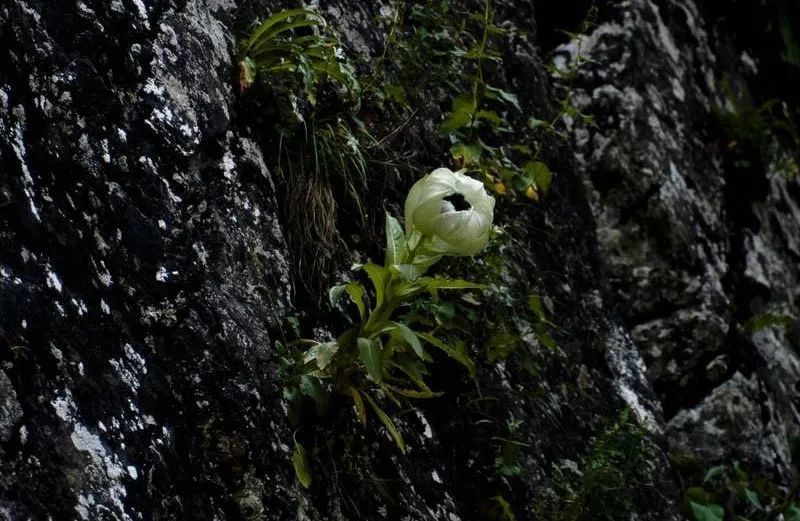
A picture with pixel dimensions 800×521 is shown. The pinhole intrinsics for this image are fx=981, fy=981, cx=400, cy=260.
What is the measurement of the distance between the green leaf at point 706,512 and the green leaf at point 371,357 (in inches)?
62.9

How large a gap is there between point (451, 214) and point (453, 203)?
0.20m

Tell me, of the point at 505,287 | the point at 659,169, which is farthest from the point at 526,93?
the point at 505,287

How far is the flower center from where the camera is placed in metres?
2.22

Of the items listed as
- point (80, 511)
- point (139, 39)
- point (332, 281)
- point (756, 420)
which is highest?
point (139, 39)

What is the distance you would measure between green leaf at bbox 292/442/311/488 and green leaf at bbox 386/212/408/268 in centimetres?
46

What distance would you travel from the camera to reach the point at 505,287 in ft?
10.2

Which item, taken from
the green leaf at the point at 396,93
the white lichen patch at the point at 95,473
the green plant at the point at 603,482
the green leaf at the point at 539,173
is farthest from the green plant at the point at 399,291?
the green leaf at the point at 539,173

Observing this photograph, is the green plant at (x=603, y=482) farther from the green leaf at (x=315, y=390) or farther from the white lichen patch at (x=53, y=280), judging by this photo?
the white lichen patch at (x=53, y=280)

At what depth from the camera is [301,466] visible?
216 cm

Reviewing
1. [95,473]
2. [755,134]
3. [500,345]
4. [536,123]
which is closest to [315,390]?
[95,473]

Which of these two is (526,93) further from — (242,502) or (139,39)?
(242,502)

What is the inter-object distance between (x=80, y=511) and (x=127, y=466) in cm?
16

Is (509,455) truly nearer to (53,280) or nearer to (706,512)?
(706,512)

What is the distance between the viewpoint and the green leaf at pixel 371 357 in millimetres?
2121
